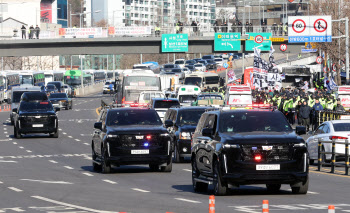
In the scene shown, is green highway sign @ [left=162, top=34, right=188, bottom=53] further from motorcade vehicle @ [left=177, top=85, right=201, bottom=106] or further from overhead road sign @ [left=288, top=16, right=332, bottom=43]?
motorcade vehicle @ [left=177, top=85, right=201, bottom=106]

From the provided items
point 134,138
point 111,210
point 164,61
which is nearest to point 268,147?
point 111,210

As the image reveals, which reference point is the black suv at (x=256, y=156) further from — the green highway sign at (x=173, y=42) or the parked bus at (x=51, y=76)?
the parked bus at (x=51, y=76)

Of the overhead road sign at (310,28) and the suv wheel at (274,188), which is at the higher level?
the overhead road sign at (310,28)

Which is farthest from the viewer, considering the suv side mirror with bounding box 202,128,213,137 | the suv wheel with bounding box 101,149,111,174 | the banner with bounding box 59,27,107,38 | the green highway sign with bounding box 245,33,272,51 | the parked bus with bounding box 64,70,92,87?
the parked bus with bounding box 64,70,92,87

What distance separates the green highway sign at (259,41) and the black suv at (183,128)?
47.6 m

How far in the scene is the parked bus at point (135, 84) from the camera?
53938 mm

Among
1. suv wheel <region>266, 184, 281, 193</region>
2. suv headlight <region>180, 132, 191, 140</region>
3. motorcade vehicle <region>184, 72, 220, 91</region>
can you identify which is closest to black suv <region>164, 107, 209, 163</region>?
suv headlight <region>180, 132, 191, 140</region>

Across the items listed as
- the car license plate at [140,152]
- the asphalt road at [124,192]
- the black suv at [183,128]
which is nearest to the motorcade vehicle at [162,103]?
the asphalt road at [124,192]

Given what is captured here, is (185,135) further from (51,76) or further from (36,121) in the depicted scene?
(51,76)

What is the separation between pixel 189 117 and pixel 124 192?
10.6 m

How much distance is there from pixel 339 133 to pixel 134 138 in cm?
608

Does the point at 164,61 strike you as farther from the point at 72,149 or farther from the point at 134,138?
the point at 134,138

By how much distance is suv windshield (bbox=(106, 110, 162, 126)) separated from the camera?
23.6m

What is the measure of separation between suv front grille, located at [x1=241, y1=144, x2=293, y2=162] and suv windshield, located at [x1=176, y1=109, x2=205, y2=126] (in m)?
12.0
